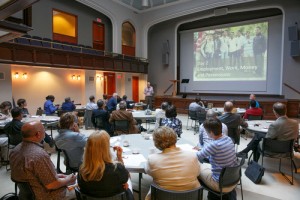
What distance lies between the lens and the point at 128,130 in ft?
17.8

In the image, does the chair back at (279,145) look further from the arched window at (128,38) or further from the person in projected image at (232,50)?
the arched window at (128,38)

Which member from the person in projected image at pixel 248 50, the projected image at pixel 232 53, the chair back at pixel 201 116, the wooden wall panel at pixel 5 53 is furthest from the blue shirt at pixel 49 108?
the person in projected image at pixel 248 50

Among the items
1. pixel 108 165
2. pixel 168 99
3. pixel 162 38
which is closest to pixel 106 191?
pixel 108 165

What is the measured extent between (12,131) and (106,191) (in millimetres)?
3120

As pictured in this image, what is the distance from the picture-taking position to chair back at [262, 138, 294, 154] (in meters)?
3.73

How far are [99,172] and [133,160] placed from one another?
35.4 inches

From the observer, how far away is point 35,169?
6.74 ft

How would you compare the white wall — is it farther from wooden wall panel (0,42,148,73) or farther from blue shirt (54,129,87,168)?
blue shirt (54,129,87,168)

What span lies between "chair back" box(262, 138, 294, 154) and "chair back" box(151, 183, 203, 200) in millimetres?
2354

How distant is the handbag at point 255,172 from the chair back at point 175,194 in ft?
7.39

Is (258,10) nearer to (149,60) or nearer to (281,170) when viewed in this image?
(149,60)

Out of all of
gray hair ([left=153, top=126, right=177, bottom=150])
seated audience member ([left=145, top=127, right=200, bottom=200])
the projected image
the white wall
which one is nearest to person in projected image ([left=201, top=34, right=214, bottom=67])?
the projected image

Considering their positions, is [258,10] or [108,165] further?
[258,10]

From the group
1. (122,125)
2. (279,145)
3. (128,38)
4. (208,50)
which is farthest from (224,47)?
(279,145)
